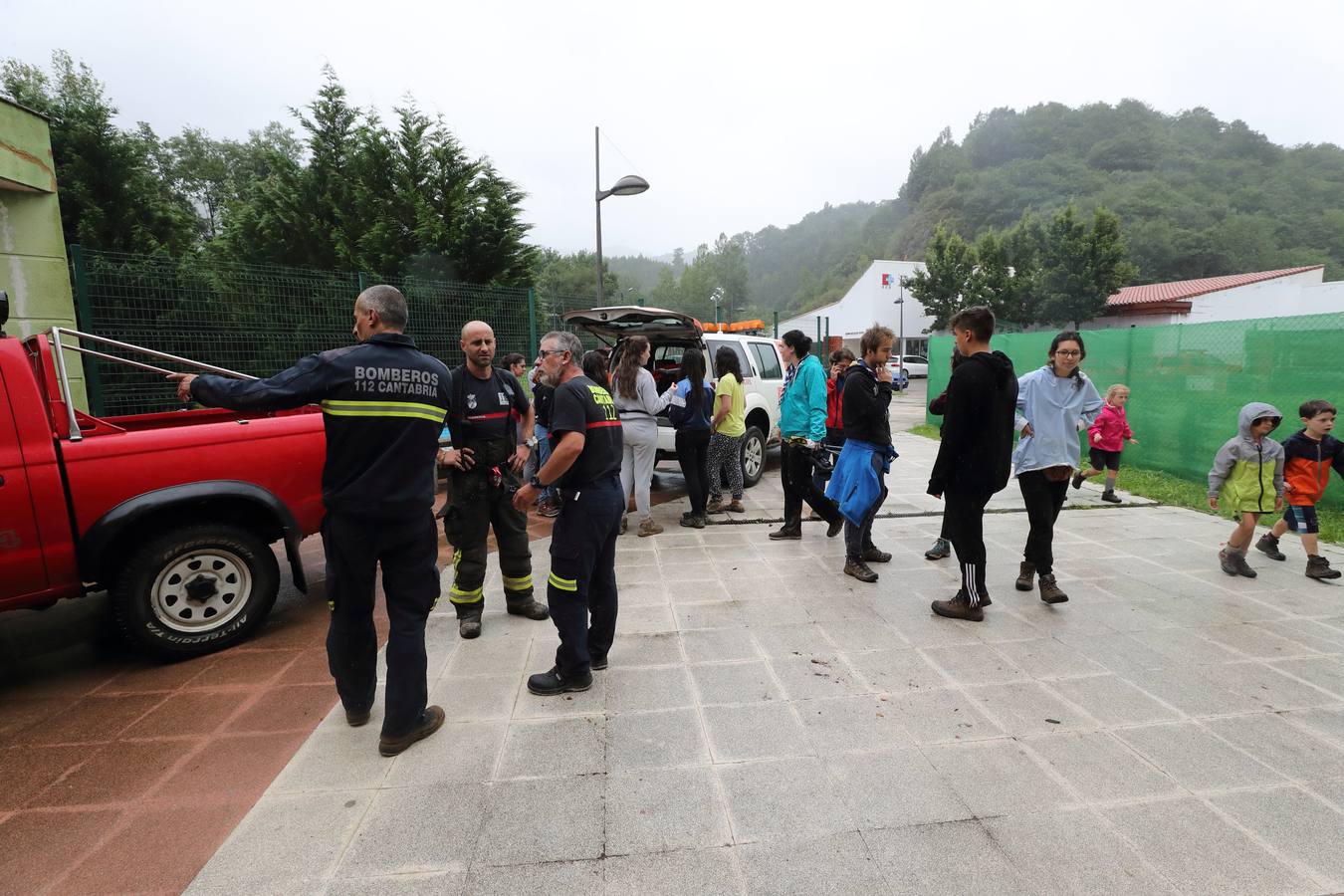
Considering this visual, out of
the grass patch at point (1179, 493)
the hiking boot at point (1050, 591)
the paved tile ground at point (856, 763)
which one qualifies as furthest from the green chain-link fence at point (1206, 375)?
the hiking boot at point (1050, 591)

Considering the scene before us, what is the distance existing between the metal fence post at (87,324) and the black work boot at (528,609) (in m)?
5.81

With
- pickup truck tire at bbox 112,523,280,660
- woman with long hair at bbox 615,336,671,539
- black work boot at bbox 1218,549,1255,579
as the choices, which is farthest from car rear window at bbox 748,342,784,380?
pickup truck tire at bbox 112,523,280,660

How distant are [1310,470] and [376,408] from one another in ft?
20.6

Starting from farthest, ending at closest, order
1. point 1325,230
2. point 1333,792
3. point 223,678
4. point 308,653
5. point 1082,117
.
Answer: point 1082,117 → point 1325,230 → point 308,653 → point 223,678 → point 1333,792

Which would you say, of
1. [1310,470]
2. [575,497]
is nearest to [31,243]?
[575,497]

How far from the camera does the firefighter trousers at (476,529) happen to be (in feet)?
12.9

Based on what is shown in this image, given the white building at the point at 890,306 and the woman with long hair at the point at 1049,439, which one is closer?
the woman with long hair at the point at 1049,439

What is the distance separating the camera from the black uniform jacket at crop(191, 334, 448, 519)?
100 inches

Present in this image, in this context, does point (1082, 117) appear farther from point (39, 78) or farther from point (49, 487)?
point (49, 487)

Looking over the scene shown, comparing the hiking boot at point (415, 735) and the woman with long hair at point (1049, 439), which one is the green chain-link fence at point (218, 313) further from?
the woman with long hair at point (1049, 439)

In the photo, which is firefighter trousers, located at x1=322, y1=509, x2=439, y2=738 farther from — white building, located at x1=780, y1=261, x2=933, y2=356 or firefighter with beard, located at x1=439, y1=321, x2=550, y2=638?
white building, located at x1=780, y1=261, x2=933, y2=356

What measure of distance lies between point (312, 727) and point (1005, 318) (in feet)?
143

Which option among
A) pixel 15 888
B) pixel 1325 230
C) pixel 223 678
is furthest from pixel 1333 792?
pixel 1325 230

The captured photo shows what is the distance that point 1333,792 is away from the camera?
8.04 feet
